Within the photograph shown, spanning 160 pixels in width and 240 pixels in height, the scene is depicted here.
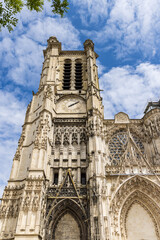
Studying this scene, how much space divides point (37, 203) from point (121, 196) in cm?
578

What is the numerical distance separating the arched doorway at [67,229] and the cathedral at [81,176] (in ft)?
0.18

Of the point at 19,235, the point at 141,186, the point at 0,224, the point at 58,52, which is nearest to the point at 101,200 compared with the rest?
the point at 141,186

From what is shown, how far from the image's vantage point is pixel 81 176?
1551 centimetres

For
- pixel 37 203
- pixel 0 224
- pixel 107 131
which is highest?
pixel 107 131

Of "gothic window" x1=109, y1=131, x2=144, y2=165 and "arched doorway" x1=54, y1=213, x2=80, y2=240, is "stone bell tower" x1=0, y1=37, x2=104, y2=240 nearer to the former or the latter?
"arched doorway" x1=54, y1=213, x2=80, y2=240

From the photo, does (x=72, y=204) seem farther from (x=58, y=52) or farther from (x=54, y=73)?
(x=58, y=52)

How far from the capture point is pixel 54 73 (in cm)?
2200

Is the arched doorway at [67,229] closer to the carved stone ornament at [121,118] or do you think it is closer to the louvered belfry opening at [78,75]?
the carved stone ornament at [121,118]

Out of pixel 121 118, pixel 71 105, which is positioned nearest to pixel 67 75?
pixel 71 105

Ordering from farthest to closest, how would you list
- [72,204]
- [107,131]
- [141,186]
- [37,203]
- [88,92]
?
[88,92] → [107,131] → [141,186] → [72,204] → [37,203]

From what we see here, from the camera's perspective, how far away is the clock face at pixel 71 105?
19516 mm

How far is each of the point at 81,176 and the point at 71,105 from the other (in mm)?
7370

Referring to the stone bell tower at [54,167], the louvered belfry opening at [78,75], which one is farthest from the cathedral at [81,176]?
the louvered belfry opening at [78,75]

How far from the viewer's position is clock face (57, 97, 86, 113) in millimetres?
19516
